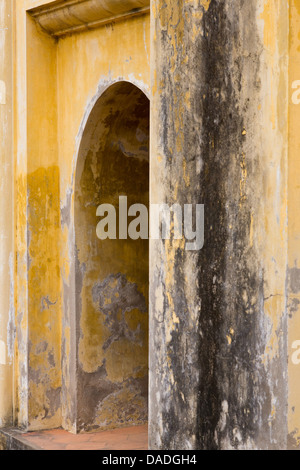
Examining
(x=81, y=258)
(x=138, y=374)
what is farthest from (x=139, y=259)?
(x=138, y=374)

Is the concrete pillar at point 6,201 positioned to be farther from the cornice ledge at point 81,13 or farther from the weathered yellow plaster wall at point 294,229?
the weathered yellow plaster wall at point 294,229

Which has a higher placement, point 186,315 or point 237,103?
point 237,103

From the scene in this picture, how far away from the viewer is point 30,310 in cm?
600

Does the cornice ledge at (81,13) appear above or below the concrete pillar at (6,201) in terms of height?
above

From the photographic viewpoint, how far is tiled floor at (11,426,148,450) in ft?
18.1

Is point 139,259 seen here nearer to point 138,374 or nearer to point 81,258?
point 81,258

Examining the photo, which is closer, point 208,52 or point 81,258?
point 208,52

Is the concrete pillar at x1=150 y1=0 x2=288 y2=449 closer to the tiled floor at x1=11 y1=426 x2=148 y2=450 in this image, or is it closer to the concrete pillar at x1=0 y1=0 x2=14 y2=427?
the tiled floor at x1=11 y1=426 x2=148 y2=450

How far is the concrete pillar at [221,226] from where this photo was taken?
3.50 meters

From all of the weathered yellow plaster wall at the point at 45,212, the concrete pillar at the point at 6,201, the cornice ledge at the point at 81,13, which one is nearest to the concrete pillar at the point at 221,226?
the cornice ledge at the point at 81,13

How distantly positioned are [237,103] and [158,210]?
746 millimetres

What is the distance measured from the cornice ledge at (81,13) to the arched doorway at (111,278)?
23.1 inches

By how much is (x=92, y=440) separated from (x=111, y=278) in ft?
4.15
